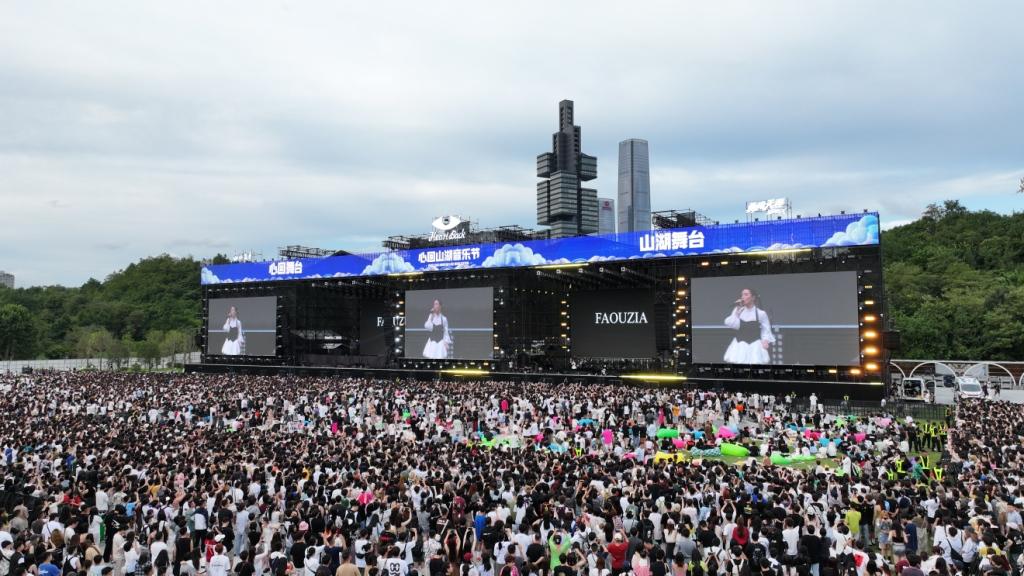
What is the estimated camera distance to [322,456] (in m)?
15.9

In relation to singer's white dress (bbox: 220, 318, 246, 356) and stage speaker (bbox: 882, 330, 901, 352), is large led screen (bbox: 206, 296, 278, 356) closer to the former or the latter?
singer's white dress (bbox: 220, 318, 246, 356)

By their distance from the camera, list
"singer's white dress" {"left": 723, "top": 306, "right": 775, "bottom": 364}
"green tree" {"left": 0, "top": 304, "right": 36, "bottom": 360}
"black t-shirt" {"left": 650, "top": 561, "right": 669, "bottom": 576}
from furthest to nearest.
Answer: "green tree" {"left": 0, "top": 304, "right": 36, "bottom": 360} < "singer's white dress" {"left": 723, "top": 306, "right": 775, "bottom": 364} < "black t-shirt" {"left": 650, "top": 561, "right": 669, "bottom": 576}

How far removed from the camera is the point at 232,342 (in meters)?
55.3

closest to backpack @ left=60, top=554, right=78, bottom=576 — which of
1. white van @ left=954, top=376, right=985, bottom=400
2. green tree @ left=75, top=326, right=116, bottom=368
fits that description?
white van @ left=954, top=376, right=985, bottom=400

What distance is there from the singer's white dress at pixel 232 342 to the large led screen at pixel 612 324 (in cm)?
2675

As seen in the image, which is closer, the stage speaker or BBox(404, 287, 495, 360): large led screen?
the stage speaker

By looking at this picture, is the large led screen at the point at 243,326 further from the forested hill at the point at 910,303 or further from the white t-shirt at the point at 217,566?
the white t-shirt at the point at 217,566

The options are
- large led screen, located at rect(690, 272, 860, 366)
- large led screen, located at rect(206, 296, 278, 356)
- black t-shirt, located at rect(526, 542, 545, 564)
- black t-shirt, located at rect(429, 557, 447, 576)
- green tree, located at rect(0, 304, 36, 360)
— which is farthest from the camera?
green tree, located at rect(0, 304, 36, 360)

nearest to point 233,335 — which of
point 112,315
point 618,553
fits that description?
point 112,315

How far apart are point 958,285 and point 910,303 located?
11.3 ft

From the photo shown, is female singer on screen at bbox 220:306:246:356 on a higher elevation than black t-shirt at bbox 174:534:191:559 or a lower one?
higher

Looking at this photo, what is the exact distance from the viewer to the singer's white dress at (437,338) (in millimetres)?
46375

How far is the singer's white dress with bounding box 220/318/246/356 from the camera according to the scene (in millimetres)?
54844

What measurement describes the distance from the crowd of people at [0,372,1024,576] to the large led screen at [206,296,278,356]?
31.4m
